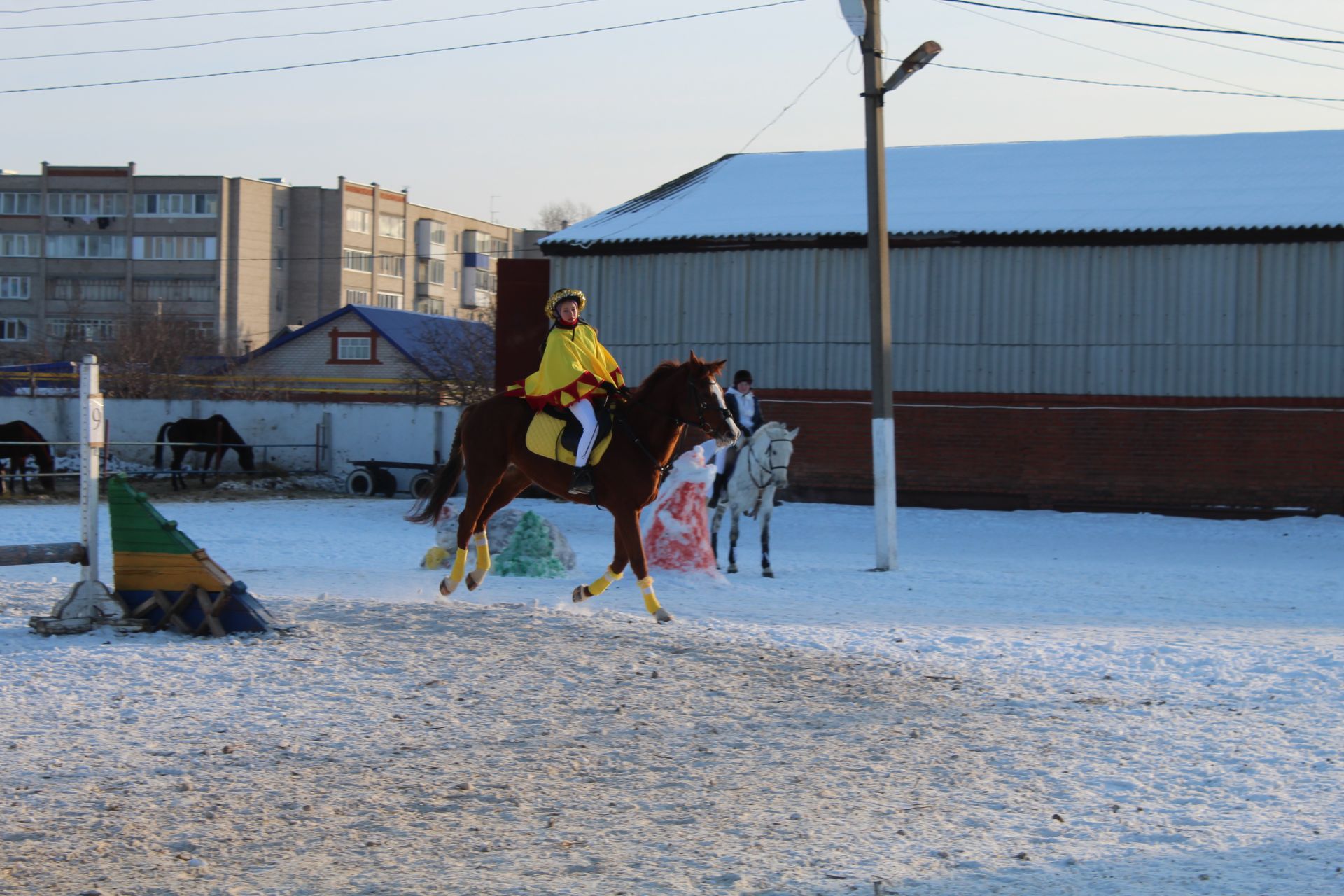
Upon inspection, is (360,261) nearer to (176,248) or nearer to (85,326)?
(176,248)

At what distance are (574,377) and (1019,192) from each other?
62.8ft

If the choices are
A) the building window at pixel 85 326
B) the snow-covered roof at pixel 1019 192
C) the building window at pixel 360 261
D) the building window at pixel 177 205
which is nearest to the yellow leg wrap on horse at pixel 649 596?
the snow-covered roof at pixel 1019 192

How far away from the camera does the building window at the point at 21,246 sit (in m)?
98.9

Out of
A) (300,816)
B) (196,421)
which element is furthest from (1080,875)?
(196,421)

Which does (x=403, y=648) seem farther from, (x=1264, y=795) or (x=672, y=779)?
(x=1264, y=795)

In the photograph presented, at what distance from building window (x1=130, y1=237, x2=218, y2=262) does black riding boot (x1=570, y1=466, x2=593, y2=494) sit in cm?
9216

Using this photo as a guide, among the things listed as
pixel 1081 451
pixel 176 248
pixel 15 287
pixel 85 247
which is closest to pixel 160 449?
pixel 1081 451

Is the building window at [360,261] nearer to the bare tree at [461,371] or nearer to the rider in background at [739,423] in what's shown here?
the bare tree at [461,371]

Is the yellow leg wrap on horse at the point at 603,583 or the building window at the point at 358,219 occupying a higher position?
the building window at the point at 358,219

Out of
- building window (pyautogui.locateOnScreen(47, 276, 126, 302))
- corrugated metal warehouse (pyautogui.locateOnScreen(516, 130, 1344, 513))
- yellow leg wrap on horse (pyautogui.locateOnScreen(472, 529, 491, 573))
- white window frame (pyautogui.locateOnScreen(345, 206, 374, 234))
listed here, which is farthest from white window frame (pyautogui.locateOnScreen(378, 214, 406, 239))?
yellow leg wrap on horse (pyautogui.locateOnScreen(472, 529, 491, 573))

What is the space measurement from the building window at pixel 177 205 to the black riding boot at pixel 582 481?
304 ft

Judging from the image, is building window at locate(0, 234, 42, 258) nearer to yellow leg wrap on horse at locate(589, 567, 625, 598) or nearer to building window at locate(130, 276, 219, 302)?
building window at locate(130, 276, 219, 302)

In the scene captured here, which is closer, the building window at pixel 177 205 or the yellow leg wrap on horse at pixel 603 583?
the yellow leg wrap on horse at pixel 603 583

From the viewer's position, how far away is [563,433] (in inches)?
440
